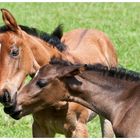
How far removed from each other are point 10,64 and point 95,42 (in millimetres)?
2368

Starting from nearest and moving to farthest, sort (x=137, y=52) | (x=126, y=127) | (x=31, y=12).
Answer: (x=126, y=127), (x=137, y=52), (x=31, y=12)

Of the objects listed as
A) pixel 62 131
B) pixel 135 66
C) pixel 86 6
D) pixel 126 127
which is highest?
pixel 126 127

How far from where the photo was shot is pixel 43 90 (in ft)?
22.3

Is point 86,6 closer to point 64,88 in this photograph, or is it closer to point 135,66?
point 135,66

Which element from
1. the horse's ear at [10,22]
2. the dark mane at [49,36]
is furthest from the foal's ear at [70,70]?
the dark mane at [49,36]

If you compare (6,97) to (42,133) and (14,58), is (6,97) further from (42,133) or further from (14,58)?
(42,133)

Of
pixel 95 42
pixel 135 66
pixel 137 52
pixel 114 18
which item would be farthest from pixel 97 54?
pixel 114 18

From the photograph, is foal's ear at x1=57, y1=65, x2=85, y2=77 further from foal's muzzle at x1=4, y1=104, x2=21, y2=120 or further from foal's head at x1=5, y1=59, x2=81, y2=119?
foal's muzzle at x1=4, y1=104, x2=21, y2=120

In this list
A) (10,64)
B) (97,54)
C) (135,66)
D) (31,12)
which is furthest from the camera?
(31,12)

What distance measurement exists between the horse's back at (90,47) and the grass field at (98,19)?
2417 mm

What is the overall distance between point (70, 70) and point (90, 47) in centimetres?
242

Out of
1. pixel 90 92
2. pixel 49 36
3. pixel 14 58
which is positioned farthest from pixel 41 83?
pixel 49 36

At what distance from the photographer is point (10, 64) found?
727 cm

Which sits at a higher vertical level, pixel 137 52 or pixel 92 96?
pixel 92 96
